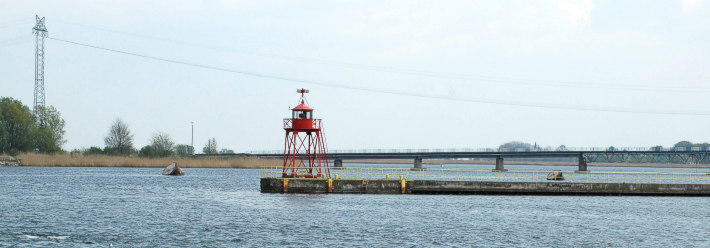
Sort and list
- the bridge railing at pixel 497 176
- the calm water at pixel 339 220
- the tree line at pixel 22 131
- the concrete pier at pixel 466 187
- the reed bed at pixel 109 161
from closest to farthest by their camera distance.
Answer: the calm water at pixel 339 220
the concrete pier at pixel 466 187
the bridge railing at pixel 497 176
the reed bed at pixel 109 161
the tree line at pixel 22 131

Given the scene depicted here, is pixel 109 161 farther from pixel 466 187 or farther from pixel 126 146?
pixel 466 187

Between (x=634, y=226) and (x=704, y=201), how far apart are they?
2803 centimetres

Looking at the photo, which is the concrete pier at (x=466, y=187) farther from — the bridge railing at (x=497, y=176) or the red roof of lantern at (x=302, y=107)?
the red roof of lantern at (x=302, y=107)

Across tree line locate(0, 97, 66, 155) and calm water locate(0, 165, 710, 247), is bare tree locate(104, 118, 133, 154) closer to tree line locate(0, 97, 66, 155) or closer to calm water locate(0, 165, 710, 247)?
tree line locate(0, 97, 66, 155)

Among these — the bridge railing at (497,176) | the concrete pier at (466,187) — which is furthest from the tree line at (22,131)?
the concrete pier at (466,187)

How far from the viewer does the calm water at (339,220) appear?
40062 millimetres

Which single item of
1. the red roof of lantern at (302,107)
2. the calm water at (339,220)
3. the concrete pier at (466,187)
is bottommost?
the calm water at (339,220)

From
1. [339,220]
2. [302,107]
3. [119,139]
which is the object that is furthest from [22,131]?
[339,220]

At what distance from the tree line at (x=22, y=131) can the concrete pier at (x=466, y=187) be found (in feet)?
363

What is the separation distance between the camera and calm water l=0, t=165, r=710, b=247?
131 ft

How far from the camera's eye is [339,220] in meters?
48.8

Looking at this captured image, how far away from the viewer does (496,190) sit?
70.4 meters

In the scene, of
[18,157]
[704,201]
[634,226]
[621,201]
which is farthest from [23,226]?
[18,157]

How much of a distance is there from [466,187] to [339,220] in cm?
2520
